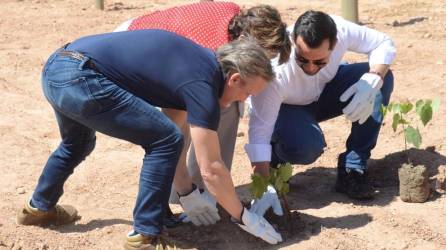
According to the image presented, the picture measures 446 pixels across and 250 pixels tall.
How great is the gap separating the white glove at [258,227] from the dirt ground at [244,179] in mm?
65

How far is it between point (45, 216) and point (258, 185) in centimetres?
94

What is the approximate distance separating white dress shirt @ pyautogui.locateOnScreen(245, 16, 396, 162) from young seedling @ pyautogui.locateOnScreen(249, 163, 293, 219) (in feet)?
0.35

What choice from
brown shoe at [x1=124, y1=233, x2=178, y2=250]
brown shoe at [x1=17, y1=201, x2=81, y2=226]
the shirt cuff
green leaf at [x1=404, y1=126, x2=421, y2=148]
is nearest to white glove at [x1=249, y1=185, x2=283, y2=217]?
the shirt cuff

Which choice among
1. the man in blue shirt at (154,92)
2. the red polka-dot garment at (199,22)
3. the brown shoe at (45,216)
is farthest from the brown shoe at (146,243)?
the red polka-dot garment at (199,22)

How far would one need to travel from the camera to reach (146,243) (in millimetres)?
2922

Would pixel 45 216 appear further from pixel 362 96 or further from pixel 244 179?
pixel 362 96

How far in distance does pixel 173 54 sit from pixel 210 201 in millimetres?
856

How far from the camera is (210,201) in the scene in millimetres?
3338

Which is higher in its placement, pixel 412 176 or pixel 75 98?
pixel 75 98

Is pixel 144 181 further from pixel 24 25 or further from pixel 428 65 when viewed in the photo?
pixel 24 25

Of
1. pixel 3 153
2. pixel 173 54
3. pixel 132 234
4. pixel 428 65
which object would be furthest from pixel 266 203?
pixel 428 65

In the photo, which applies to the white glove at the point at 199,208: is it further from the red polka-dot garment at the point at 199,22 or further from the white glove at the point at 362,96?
the white glove at the point at 362,96

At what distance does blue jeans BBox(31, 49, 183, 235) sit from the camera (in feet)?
9.11

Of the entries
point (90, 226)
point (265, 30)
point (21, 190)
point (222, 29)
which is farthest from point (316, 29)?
point (21, 190)
